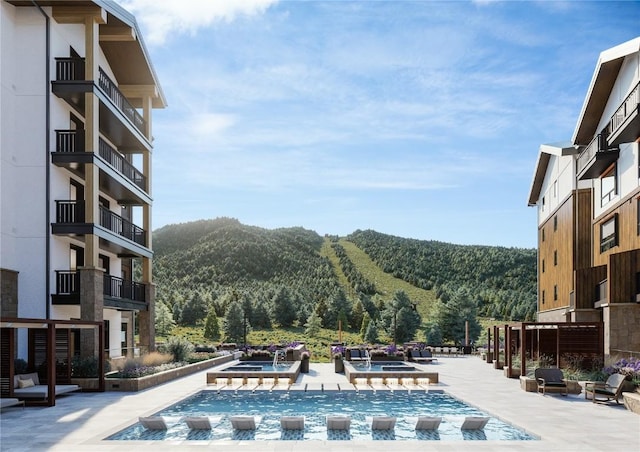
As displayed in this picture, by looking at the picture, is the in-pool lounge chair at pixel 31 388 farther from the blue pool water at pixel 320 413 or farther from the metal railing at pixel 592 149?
the metal railing at pixel 592 149

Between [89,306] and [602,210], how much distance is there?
21414mm

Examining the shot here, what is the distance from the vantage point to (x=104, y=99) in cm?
2511

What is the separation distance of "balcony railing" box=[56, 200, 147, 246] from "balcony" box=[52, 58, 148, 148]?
4.02 meters

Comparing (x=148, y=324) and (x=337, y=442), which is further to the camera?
(x=148, y=324)

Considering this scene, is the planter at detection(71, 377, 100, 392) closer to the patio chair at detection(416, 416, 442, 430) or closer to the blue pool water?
the blue pool water

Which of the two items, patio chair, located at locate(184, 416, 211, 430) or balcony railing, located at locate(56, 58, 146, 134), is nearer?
patio chair, located at locate(184, 416, 211, 430)

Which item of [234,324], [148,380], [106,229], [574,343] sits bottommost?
[234,324]

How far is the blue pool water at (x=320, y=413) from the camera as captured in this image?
40.4ft

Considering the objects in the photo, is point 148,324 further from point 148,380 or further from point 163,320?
point 163,320

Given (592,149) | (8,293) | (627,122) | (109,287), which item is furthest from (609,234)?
(8,293)

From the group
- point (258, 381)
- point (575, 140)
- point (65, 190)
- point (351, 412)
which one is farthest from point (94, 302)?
point (575, 140)

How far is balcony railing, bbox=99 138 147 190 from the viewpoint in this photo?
26.3 meters

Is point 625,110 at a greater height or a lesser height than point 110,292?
greater

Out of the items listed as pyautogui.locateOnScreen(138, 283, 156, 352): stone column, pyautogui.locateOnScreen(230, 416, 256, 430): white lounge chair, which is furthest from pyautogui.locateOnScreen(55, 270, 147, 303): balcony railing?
pyautogui.locateOnScreen(230, 416, 256, 430): white lounge chair
